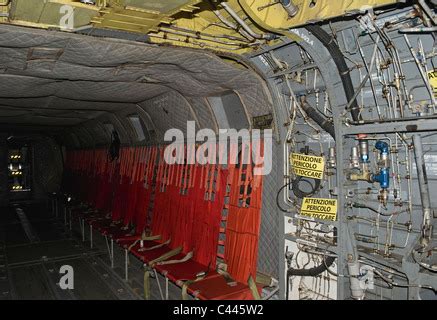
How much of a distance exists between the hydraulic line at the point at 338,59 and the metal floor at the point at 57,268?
154 inches

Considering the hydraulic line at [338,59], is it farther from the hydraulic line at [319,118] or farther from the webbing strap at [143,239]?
the webbing strap at [143,239]

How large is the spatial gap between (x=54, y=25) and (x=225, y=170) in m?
3.01

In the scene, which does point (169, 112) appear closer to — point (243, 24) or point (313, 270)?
point (243, 24)

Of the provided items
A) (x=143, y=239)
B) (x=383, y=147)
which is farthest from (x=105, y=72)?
(x=383, y=147)

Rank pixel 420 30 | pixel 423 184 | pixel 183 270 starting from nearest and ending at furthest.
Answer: pixel 420 30 < pixel 423 184 < pixel 183 270

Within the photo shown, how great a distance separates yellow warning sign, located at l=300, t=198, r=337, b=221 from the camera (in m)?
3.84

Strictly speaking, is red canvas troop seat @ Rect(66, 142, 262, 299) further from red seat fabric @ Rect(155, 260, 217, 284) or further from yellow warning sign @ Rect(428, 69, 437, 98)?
yellow warning sign @ Rect(428, 69, 437, 98)

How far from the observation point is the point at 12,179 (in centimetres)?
1478

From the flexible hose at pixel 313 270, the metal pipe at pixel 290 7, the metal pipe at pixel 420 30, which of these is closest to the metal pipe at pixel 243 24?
the metal pipe at pixel 290 7

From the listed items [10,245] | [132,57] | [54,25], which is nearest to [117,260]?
[10,245]

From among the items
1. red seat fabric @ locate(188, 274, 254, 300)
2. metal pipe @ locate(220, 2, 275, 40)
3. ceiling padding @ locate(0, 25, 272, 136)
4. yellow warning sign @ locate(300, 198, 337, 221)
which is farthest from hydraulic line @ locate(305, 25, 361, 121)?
red seat fabric @ locate(188, 274, 254, 300)

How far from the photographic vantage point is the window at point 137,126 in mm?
8367

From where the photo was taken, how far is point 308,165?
409cm

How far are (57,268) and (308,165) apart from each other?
17.5 ft
